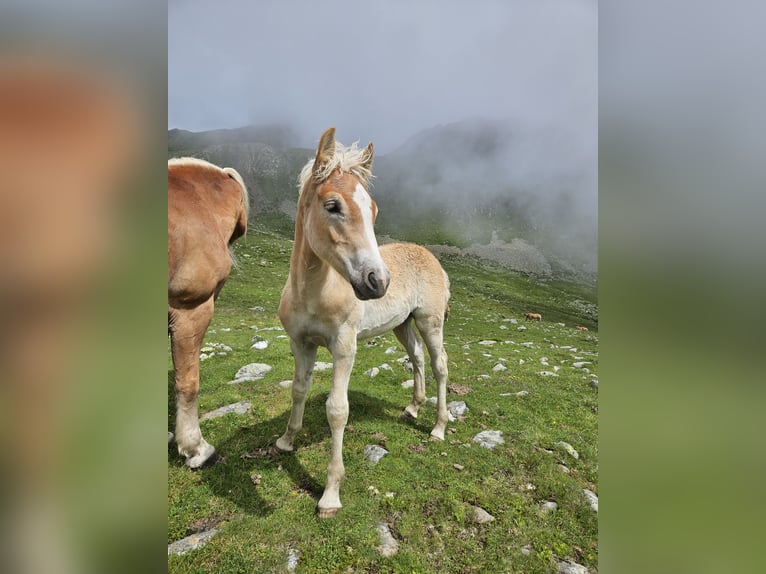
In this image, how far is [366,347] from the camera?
12.8m

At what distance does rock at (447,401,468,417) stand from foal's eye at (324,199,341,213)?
542 cm

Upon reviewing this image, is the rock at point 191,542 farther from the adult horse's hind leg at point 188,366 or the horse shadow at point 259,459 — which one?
the adult horse's hind leg at point 188,366

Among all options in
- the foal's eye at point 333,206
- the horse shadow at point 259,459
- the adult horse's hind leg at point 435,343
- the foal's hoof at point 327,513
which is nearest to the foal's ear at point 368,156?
the foal's eye at point 333,206

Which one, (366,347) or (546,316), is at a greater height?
(366,347)

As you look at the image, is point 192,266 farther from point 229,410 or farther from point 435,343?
point 435,343

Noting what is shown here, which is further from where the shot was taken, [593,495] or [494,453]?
[494,453]
